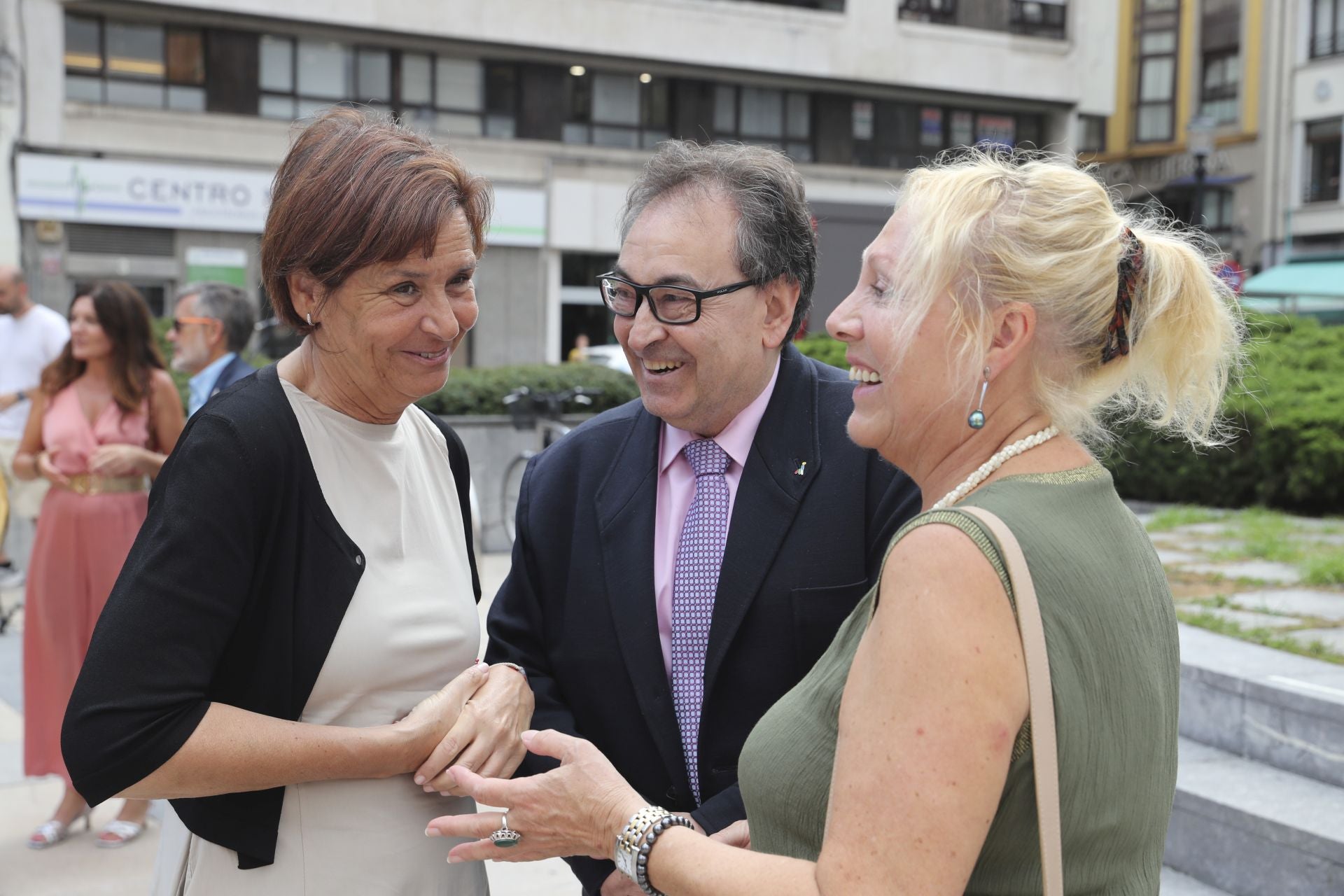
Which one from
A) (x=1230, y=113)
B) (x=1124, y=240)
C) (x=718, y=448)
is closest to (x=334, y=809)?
(x=718, y=448)

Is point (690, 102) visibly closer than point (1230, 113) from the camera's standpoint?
Yes

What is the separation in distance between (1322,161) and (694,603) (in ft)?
139

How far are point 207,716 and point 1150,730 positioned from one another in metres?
1.39

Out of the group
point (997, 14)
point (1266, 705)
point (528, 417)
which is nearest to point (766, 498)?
point (1266, 705)

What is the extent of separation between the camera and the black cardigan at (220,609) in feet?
6.20

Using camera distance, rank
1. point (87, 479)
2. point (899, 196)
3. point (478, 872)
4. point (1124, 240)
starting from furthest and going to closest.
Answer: point (87, 479), point (478, 872), point (899, 196), point (1124, 240)

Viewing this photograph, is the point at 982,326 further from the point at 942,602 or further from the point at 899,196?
the point at 942,602

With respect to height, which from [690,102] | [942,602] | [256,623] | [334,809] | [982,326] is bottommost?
[334,809]

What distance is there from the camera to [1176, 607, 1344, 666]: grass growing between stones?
483cm

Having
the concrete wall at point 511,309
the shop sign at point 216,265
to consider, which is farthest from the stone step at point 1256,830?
the concrete wall at point 511,309

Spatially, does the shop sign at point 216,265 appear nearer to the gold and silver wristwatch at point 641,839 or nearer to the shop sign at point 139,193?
the shop sign at point 139,193

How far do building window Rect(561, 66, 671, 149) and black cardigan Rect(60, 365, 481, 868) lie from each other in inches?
1109

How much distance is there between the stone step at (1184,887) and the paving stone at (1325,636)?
49.7 inches

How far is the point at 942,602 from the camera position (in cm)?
146
